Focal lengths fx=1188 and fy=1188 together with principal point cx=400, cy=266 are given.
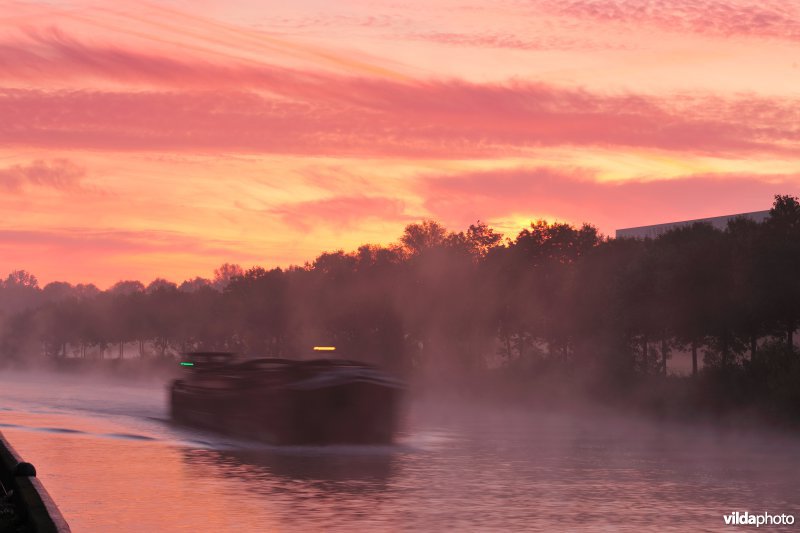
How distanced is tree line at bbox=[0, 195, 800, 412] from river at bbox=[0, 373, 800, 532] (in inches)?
369

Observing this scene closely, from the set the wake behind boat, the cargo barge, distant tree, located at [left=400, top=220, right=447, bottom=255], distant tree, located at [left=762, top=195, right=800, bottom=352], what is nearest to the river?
the wake behind boat

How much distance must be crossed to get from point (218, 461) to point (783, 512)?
54.5 ft

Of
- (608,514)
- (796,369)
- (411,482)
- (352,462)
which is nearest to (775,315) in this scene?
(796,369)

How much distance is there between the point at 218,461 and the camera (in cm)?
3419

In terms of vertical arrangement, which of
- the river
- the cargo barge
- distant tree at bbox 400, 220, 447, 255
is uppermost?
distant tree at bbox 400, 220, 447, 255

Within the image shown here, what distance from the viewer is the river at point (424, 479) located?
21.4m

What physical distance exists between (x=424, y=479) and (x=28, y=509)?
14.1m

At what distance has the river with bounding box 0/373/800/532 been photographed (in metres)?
21.4

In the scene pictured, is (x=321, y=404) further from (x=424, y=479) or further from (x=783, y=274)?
(x=783, y=274)

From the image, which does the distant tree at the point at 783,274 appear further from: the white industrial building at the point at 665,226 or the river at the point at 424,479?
the white industrial building at the point at 665,226

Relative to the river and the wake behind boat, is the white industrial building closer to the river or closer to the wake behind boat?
the river

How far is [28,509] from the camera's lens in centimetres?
1653

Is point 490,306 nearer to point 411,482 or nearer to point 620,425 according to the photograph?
point 620,425

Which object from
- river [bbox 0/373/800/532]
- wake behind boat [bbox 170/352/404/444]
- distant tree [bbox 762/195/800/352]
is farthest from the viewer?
distant tree [bbox 762/195/800/352]
